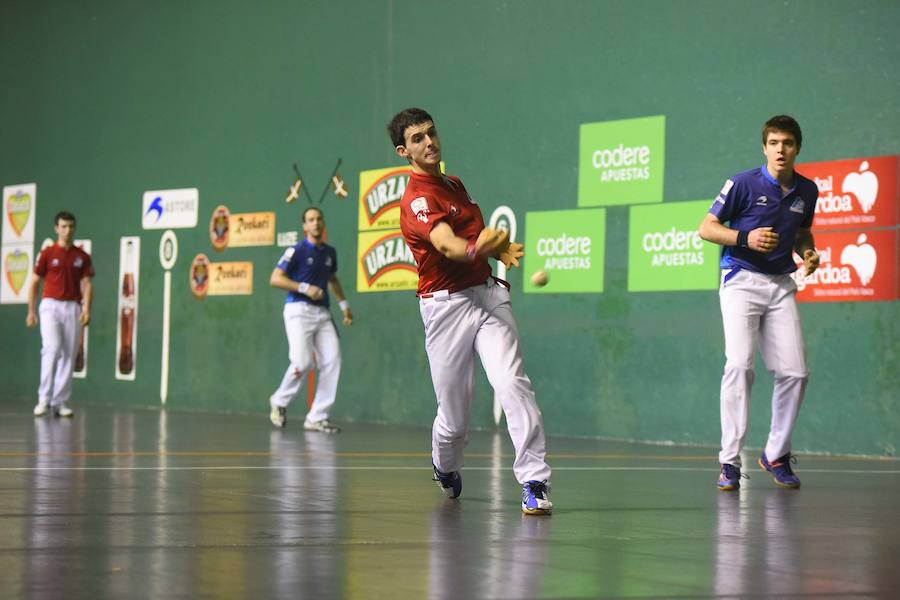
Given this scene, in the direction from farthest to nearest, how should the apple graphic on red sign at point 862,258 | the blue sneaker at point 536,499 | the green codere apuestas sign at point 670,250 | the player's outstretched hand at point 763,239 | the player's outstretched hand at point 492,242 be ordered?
the green codere apuestas sign at point 670,250 → the apple graphic on red sign at point 862,258 → the player's outstretched hand at point 763,239 → the blue sneaker at point 536,499 → the player's outstretched hand at point 492,242

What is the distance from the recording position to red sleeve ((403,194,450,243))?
6.03m

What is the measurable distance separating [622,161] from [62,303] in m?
5.36

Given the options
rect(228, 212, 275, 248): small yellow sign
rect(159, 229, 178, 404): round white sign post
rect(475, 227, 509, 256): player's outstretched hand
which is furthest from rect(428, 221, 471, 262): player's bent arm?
rect(159, 229, 178, 404): round white sign post

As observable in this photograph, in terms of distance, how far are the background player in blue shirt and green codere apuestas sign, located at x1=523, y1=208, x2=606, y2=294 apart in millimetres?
1737

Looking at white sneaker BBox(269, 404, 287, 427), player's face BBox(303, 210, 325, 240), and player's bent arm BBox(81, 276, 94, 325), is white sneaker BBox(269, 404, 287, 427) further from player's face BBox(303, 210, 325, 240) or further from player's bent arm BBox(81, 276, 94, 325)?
player's bent arm BBox(81, 276, 94, 325)

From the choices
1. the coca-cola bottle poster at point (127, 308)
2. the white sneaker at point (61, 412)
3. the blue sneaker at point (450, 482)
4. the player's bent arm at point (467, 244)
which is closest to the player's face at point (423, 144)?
the player's bent arm at point (467, 244)

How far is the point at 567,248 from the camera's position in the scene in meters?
12.5

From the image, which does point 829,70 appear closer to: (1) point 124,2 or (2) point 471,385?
(2) point 471,385

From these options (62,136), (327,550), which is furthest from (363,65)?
(327,550)

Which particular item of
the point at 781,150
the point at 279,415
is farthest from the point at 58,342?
the point at 781,150

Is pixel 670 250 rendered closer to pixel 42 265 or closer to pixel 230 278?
pixel 42 265

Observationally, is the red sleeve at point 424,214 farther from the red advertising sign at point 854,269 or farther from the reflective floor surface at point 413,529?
the red advertising sign at point 854,269

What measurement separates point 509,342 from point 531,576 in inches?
81.1

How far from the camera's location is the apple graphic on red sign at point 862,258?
10406mm
